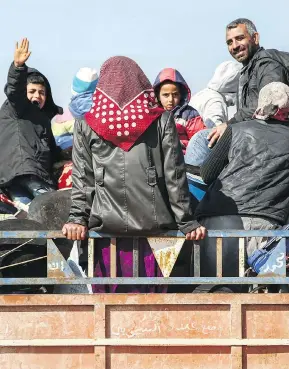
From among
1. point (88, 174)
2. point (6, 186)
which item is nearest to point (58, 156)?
point (6, 186)

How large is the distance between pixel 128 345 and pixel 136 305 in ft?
0.65

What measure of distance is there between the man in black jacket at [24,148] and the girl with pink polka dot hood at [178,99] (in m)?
0.87

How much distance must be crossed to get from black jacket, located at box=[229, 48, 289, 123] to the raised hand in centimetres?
130

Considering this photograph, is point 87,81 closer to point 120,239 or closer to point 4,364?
point 120,239

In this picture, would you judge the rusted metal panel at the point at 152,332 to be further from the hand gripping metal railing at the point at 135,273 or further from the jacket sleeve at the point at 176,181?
the jacket sleeve at the point at 176,181

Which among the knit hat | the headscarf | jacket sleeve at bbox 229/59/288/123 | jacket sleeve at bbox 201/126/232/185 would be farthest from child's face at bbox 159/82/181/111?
the headscarf

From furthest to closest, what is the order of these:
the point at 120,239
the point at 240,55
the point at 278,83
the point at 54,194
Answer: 1. the point at 240,55
2. the point at 54,194
3. the point at 278,83
4. the point at 120,239

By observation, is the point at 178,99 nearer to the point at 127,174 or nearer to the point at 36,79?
the point at 36,79

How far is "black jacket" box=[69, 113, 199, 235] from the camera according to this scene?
5.64m

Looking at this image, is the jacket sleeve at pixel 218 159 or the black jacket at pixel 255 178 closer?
the black jacket at pixel 255 178

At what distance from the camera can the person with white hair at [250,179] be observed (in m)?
6.07

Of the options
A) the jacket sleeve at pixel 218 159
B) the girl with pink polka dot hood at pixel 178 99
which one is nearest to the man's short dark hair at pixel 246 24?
the girl with pink polka dot hood at pixel 178 99

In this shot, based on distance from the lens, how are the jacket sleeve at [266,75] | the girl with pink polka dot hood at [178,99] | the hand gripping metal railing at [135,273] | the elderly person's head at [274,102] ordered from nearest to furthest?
the hand gripping metal railing at [135,273] → the elderly person's head at [274,102] → the jacket sleeve at [266,75] → the girl with pink polka dot hood at [178,99]

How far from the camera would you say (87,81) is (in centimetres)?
840
